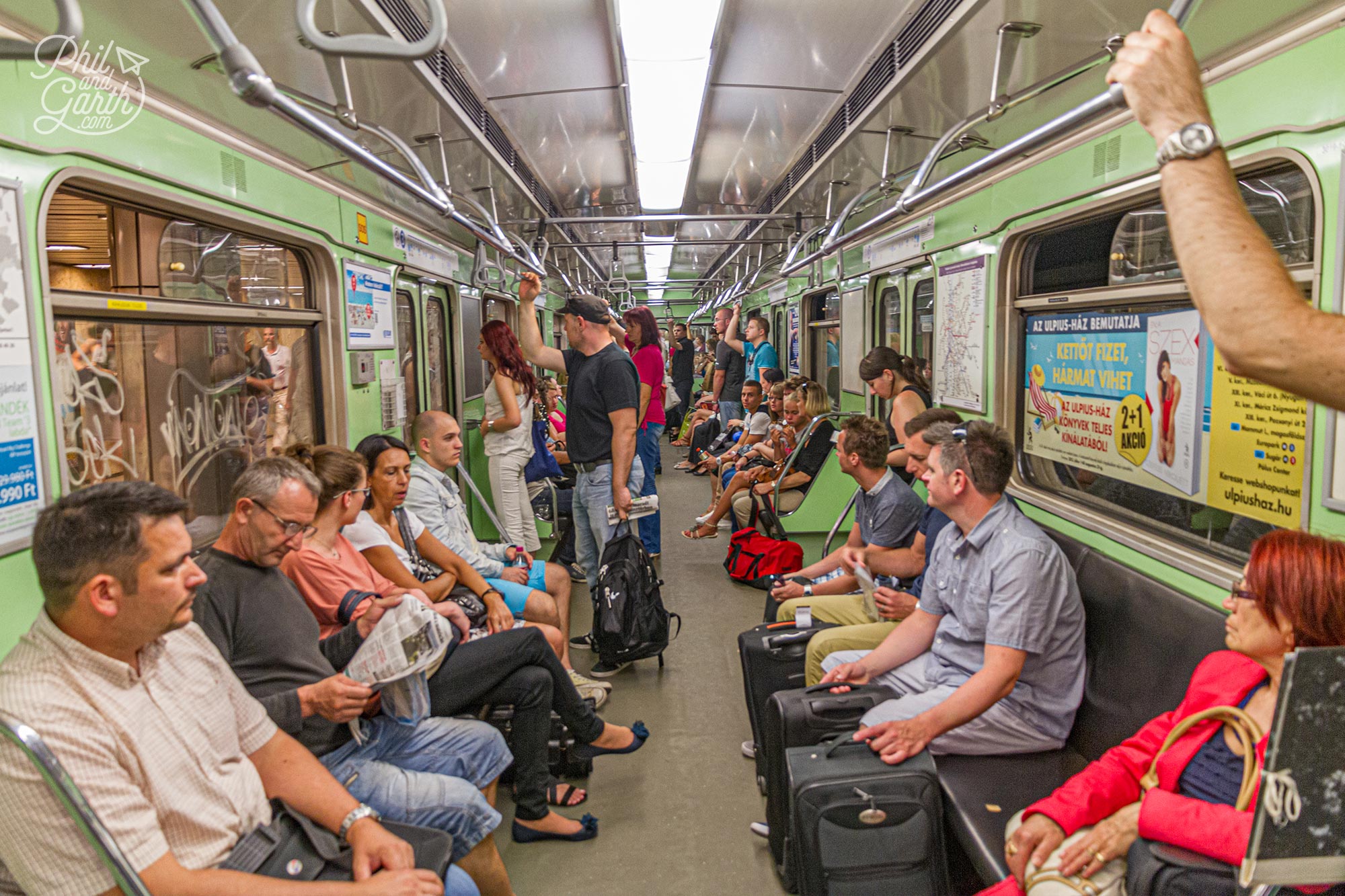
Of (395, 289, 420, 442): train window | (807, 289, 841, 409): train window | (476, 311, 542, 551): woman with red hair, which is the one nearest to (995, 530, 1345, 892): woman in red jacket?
(476, 311, 542, 551): woman with red hair

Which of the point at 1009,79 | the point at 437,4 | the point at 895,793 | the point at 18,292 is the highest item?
the point at 1009,79

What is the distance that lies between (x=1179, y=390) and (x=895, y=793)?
1.65m

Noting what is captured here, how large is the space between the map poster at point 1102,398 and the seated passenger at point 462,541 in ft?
7.53

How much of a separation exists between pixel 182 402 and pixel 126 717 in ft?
5.62

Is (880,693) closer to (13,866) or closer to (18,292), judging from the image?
(13,866)

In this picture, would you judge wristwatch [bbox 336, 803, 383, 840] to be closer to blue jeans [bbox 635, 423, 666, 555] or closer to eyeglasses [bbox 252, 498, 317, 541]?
eyeglasses [bbox 252, 498, 317, 541]

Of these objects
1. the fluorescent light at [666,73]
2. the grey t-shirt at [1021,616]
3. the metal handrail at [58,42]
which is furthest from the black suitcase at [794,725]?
the metal handrail at [58,42]

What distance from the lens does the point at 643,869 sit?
2.84 m

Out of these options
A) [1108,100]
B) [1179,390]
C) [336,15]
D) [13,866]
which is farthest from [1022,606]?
[336,15]

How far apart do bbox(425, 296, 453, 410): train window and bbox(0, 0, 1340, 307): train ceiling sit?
0.95 meters

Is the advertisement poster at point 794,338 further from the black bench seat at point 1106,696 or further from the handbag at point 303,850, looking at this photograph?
the handbag at point 303,850

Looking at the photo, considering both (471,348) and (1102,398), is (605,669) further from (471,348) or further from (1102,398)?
(471,348)

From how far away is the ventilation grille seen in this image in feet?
9.91

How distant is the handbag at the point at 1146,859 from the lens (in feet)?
5.49
